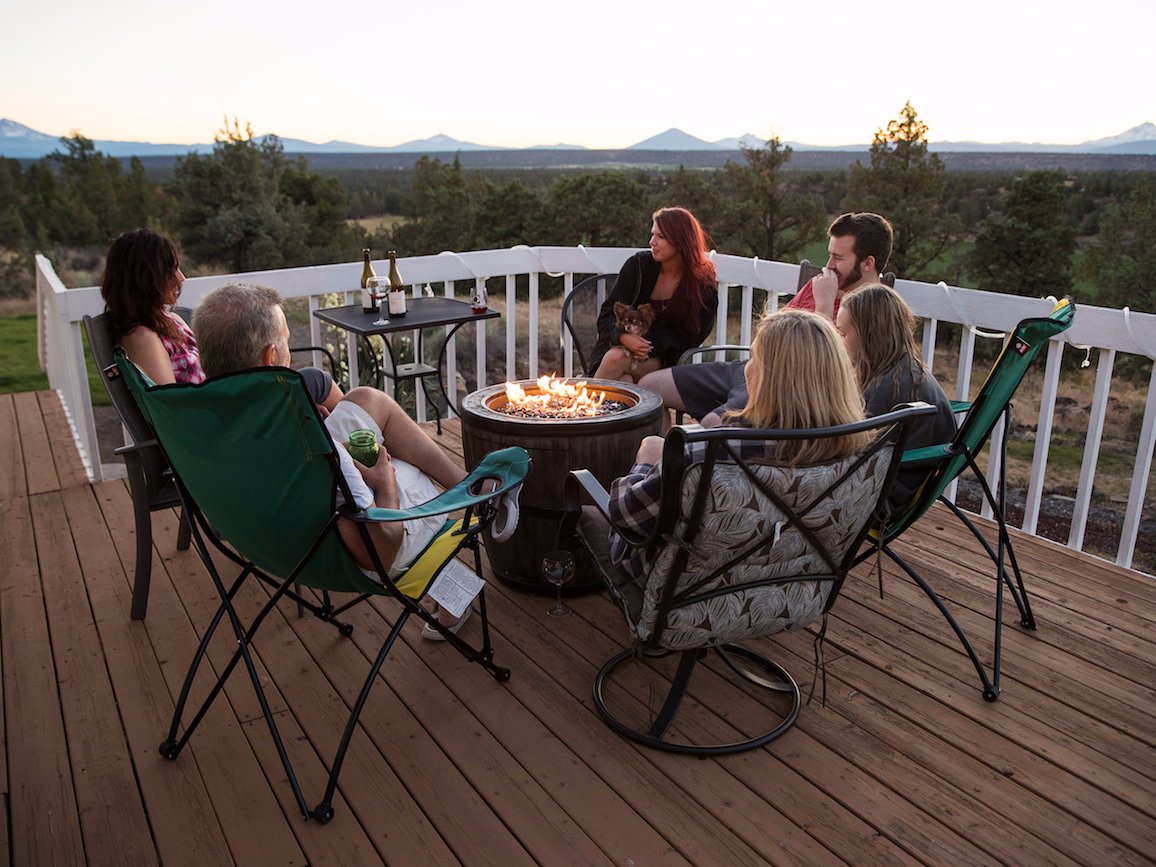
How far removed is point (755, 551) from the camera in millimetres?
1937

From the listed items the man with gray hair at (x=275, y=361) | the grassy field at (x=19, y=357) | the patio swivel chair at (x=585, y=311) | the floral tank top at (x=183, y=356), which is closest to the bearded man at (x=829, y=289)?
the patio swivel chair at (x=585, y=311)

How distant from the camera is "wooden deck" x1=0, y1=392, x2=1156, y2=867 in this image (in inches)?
75.5

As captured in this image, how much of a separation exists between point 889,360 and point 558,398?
1146mm

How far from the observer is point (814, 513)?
191 centimetres

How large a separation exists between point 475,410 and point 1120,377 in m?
19.2

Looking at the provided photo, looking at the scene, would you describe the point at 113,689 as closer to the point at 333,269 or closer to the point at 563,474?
the point at 563,474

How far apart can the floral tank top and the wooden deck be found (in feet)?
2.56

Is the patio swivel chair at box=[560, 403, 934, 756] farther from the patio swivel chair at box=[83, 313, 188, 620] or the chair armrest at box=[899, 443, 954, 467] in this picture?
the patio swivel chair at box=[83, 313, 188, 620]

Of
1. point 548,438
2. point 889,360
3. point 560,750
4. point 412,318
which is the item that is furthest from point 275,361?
point 412,318

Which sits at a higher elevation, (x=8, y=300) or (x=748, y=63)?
(x=748, y=63)

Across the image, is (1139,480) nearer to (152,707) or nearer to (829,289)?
(829,289)

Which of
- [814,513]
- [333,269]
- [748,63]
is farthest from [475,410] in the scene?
[748,63]

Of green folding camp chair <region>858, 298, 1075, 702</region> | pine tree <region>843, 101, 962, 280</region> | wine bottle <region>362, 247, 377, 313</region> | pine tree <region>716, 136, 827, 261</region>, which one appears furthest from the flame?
pine tree <region>716, 136, 827, 261</region>

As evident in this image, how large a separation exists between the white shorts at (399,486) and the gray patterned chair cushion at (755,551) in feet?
2.04
